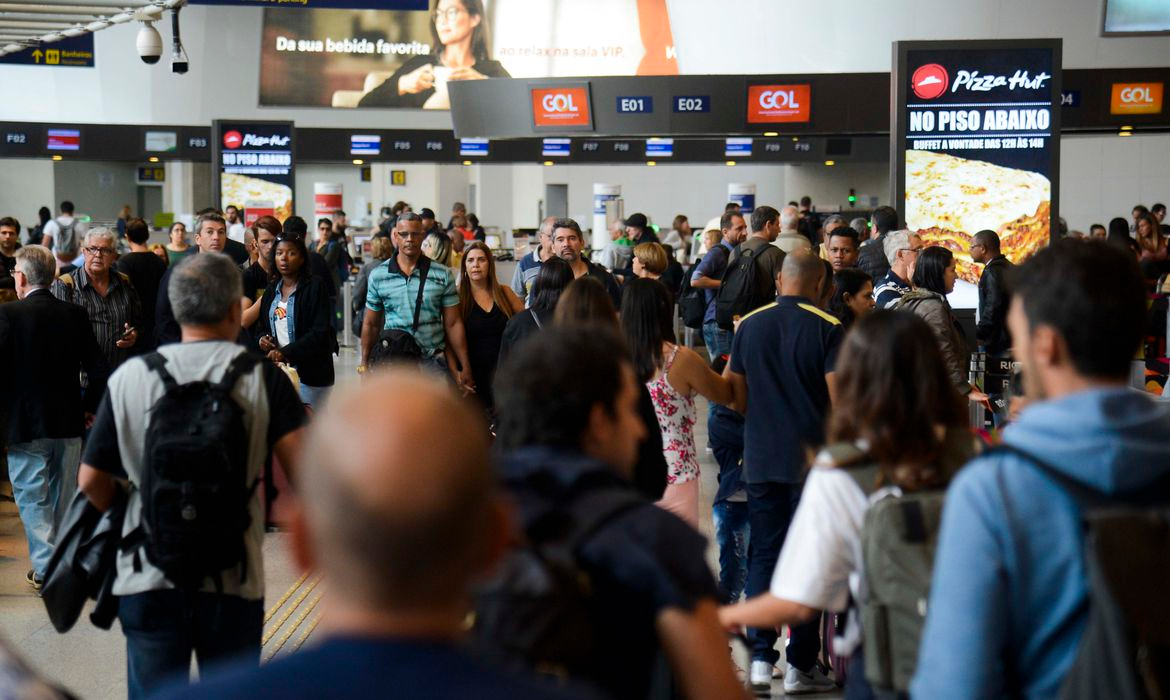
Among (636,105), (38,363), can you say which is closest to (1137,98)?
(636,105)

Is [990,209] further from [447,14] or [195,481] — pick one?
[447,14]

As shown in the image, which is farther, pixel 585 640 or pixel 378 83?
pixel 378 83

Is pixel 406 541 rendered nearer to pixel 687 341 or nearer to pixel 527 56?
pixel 687 341

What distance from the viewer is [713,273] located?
33.7ft

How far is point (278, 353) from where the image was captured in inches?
285

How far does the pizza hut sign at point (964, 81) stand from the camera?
9867 mm

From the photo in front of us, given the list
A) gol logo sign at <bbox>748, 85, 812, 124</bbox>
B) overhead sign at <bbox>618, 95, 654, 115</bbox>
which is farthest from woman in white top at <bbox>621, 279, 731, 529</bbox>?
overhead sign at <bbox>618, 95, 654, 115</bbox>

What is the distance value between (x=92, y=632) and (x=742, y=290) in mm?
4111

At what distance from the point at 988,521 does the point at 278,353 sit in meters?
5.69

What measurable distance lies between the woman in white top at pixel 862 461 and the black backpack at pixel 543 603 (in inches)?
22.4

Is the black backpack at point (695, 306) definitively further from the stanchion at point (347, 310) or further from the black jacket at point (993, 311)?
the stanchion at point (347, 310)

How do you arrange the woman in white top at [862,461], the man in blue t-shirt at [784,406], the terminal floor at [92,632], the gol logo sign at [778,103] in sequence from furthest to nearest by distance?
1. the gol logo sign at [778,103]
2. the terminal floor at [92,632]
3. the man in blue t-shirt at [784,406]
4. the woman in white top at [862,461]

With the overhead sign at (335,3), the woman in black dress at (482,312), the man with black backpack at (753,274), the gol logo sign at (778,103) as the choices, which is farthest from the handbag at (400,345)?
the gol logo sign at (778,103)

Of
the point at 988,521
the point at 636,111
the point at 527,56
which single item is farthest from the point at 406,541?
the point at 527,56
